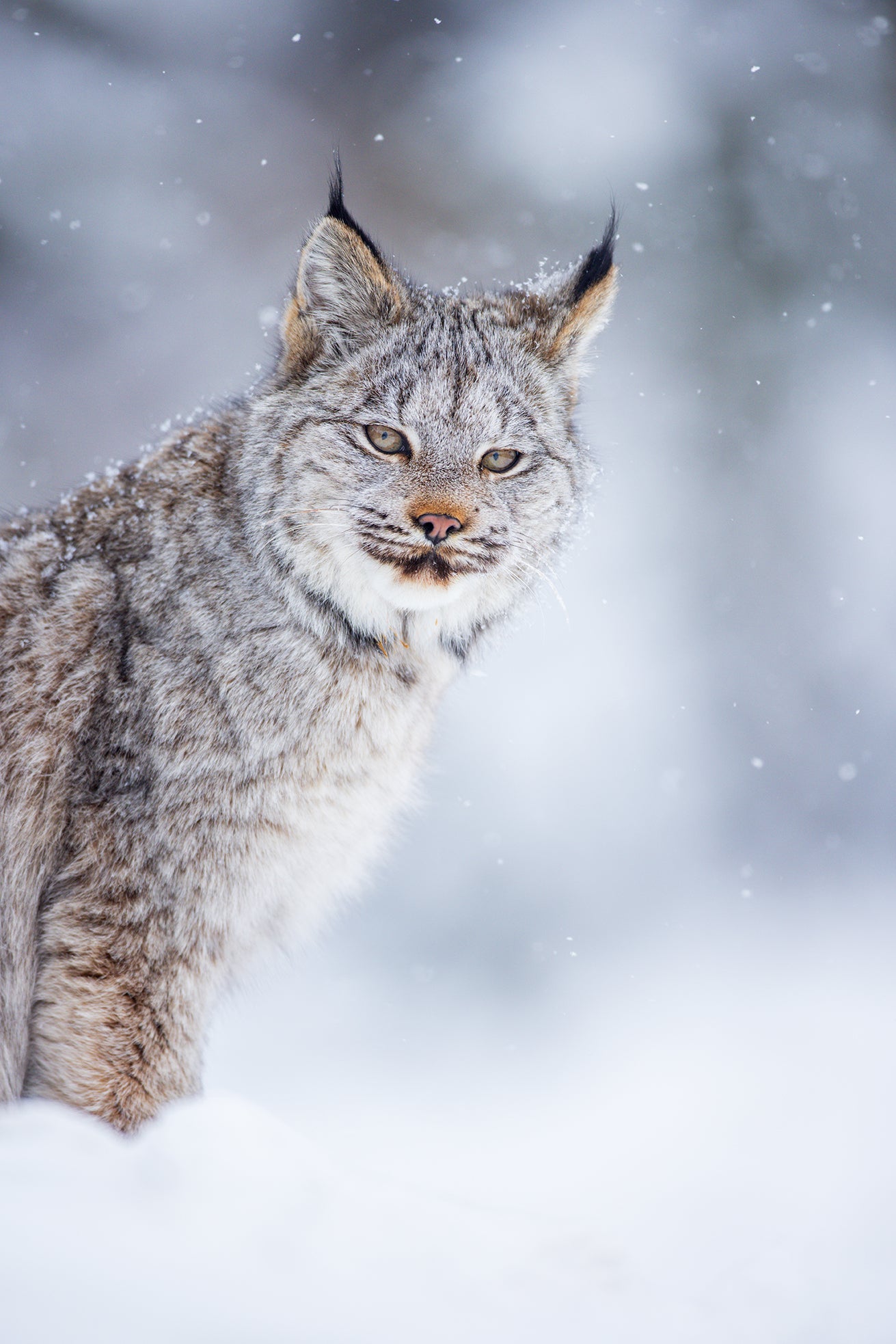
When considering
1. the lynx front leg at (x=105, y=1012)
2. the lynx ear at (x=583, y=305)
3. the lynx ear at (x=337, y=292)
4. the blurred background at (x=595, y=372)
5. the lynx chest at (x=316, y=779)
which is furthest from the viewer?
the blurred background at (x=595, y=372)

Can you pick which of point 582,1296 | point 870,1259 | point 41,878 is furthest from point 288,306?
point 870,1259

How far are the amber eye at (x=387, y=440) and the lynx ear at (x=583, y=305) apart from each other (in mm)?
628

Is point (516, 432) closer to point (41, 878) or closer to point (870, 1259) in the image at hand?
point (41, 878)

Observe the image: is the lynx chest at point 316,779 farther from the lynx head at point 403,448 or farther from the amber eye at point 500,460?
the amber eye at point 500,460

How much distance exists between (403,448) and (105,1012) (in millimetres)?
1606

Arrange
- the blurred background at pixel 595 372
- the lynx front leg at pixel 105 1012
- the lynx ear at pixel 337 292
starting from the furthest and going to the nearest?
the blurred background at pixel 595 372 < the lynx ear at pixel 337 292 < the lynx front leg at pixel 105 1012

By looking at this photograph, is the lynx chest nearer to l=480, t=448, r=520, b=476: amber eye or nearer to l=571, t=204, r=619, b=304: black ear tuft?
l=480, t=448, r=520, b=476: amber eye

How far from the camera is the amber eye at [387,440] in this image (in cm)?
269

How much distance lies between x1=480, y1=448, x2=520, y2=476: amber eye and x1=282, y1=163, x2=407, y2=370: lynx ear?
485mm

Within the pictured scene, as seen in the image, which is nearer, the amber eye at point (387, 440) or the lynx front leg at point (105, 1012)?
the lynx front leg at point (105, 1012)

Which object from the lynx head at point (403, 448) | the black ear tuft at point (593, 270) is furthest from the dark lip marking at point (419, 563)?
the black ear tuft at point (593, 270)

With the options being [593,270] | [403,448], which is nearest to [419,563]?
[403,448]

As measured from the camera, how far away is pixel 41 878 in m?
2.59

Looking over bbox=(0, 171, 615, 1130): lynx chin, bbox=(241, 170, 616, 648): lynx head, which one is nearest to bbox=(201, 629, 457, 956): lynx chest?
bbox=(0, 171, 615, 1130): lynx chin
